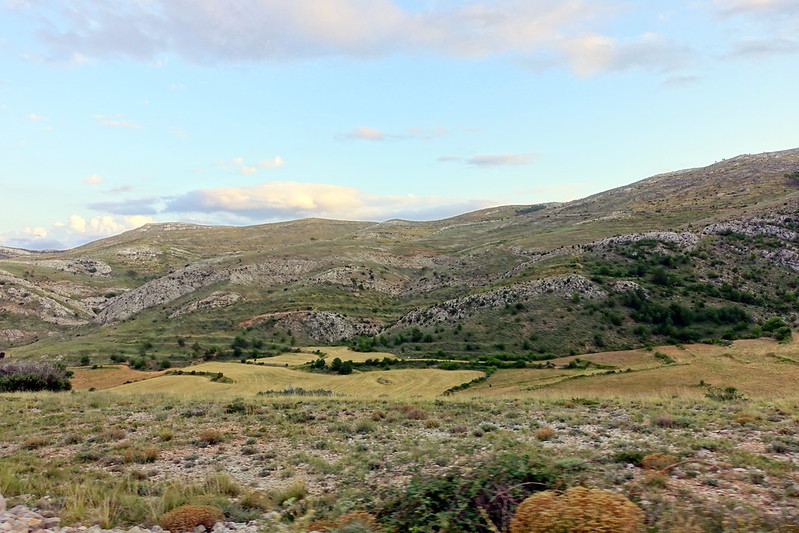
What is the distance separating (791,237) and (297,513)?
259 ft

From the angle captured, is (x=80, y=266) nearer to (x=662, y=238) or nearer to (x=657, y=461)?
(x=662, y=238)

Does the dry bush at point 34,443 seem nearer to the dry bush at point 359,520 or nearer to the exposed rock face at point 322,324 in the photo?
the dry bush at point 359,520

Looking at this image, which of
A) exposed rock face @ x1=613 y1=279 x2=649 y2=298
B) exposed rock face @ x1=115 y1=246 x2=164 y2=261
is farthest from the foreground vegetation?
exposed rock face @ x1=115 y1=246 x2=164 y2=261

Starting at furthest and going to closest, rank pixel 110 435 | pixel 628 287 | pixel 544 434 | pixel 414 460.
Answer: pixel 628 287, pixel 110 435, pixel 544 434, pixel 414 460

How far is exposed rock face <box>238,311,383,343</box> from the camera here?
69.8 metres

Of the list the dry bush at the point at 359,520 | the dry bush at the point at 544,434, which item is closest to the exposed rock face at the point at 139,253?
the dry bush at the point at 544,434

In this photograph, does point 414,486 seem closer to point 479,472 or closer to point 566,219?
point 479,472

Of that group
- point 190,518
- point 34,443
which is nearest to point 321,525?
point 190,518

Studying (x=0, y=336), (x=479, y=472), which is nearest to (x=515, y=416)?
(x=479, y=472)

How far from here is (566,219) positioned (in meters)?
125

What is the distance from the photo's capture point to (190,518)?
7.92 meters

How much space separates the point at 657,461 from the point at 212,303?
80.7 m

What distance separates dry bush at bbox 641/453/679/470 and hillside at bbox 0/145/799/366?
40218mm

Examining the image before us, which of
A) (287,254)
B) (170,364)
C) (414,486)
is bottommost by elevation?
(170,364)
